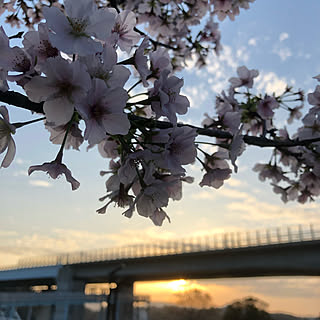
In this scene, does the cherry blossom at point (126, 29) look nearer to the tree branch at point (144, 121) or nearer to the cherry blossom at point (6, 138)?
the tree branch at point (144, 121)

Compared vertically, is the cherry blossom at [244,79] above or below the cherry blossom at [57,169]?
above

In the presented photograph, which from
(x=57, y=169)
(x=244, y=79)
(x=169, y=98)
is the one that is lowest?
(x=57, y=169)

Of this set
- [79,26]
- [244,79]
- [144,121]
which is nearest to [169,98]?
[144,121]

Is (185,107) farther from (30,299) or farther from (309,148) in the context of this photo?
(30,299)

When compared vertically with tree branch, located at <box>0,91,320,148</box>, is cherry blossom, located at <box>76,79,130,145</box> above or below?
below

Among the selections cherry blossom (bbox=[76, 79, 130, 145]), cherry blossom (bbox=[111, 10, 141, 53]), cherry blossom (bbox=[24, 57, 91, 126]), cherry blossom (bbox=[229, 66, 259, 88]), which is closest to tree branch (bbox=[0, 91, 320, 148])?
cherry blossom (bbox=[24, 57, 91, 126])

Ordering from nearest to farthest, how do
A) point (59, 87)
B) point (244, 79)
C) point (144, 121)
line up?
point (59, 87) → point (144, 121) → point (244, 79)

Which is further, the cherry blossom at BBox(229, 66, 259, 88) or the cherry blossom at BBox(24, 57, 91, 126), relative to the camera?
the cherry blossom at BBox(229, 66, 259, 88)

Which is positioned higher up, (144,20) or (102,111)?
(144,20)

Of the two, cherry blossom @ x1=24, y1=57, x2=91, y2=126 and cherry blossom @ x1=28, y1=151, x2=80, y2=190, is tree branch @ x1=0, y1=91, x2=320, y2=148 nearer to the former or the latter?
cherry blossom @ x1=24, y1=57, x2=91, y2=126

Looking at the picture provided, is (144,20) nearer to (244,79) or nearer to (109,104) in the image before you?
(244,79)

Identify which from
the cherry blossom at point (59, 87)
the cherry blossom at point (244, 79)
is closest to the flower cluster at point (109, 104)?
the cherry blossom at point (59, 87)

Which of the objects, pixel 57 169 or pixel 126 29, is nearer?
pixel 57 169

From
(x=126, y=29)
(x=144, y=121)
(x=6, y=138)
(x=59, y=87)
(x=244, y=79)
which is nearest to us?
(x=59, y=87)
